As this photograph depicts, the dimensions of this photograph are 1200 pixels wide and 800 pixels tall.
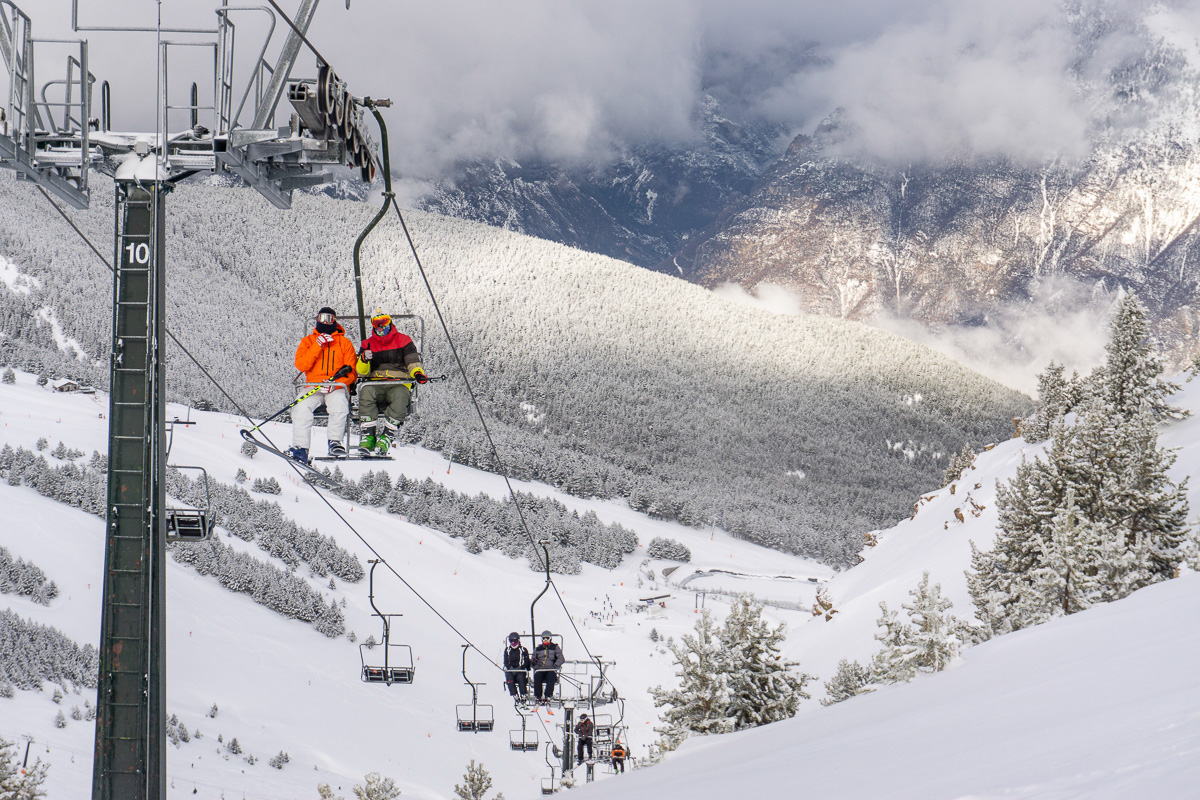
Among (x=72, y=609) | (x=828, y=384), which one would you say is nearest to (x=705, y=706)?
(x=72, y=609)

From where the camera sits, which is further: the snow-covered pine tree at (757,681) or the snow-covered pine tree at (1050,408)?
the snow-covered pine tree at (1050,408)

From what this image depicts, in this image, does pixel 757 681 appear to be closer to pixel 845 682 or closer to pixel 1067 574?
pixel 845 682

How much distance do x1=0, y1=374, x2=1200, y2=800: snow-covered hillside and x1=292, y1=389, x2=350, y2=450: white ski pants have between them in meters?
5.49

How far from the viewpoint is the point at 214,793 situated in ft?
68.7

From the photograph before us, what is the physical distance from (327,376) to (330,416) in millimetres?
513

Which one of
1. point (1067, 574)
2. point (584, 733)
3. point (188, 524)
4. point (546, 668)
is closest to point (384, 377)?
point (188, 524)

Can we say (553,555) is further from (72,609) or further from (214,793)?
(214,793)

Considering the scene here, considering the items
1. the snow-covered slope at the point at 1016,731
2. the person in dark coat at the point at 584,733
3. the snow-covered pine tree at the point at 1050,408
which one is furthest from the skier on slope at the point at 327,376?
the snow-covered pine tree at the point at 1050,408

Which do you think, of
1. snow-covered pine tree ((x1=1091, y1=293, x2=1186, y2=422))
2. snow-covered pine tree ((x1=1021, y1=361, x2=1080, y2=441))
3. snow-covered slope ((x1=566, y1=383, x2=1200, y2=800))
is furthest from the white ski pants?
snow-covered pine tree ((x1=1021, y1=361, x2=1080, y2=441))

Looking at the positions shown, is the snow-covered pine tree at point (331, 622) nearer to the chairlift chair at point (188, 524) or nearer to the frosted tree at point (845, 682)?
the frosted tree at point (845, 682)

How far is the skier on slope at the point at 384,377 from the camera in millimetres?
11156

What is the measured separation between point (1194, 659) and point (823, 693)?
18684 mm

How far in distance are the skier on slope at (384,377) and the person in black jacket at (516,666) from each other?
226 inches

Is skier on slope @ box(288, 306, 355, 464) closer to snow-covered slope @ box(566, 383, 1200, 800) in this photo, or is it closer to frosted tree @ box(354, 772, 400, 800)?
snow-covered slope @ box(566, 383, 1200, 800)
